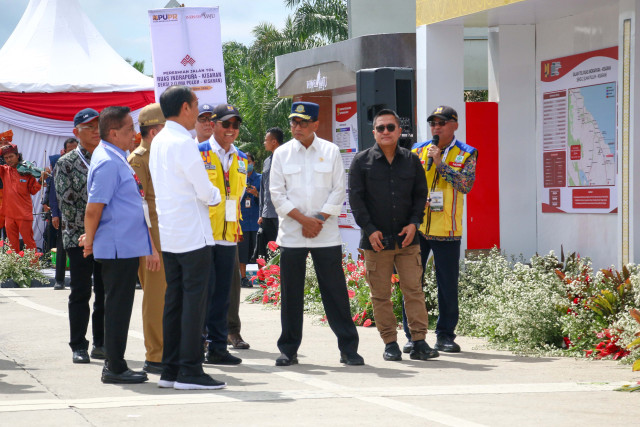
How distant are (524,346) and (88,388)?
3.86 metres

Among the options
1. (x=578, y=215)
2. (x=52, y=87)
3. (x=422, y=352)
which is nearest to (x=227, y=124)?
(x=422, y=352)

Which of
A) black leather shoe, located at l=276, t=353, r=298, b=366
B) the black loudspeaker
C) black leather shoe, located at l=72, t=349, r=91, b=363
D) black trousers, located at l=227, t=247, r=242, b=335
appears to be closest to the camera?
black leather shoe, located at l=276, t=353, r=298, b=366

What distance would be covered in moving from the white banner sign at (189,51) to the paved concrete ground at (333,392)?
3.51 meters

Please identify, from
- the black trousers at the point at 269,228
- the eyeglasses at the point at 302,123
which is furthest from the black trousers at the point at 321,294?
the black trousers at the point at 269,228

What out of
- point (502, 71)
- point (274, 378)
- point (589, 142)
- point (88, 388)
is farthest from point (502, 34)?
point (88, 388)

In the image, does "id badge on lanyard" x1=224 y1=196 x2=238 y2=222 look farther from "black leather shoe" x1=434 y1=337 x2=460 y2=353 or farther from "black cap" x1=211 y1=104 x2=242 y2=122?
"black leather shoe" x1=434 y1=337 x2=460 y2=353

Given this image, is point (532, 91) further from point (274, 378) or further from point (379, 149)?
point (274, 378)

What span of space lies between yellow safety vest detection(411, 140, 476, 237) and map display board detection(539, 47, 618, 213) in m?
2.12

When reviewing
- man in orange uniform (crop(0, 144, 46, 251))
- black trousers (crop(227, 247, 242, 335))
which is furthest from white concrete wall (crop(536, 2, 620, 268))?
man in orange uniform (crop(0, 144, 46, 251))

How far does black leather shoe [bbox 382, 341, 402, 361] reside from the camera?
835 cm

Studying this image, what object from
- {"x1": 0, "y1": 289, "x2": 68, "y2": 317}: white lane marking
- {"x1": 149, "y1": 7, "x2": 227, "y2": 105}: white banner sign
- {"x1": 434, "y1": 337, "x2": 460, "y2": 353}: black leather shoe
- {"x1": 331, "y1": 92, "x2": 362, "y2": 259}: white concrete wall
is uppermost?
{"x1": 149, "y1": 7, "x2": 227, "y2": 105}: white banner sign

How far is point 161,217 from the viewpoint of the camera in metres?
6.98

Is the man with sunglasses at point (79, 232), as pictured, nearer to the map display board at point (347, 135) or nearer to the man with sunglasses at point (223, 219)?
the man with sunglasses at point (223, 219)

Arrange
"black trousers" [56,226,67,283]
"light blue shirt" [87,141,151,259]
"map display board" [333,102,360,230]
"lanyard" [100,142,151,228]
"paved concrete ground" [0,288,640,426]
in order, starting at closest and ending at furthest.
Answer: "paved concrete ground" [0,288,640,426]
"light blue shirt" [87,141,151,259]
"lanyard" [100,142,151,228]
"map display board" [333,102,360,230]
"black trousers" [56,226,67,283]
